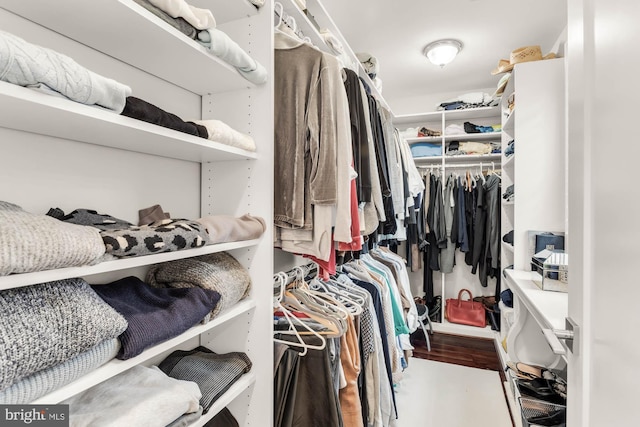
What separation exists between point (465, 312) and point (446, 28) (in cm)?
275

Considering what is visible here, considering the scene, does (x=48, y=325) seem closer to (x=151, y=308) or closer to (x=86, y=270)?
(x=86, y=270)

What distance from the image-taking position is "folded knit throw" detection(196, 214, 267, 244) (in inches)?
34.7

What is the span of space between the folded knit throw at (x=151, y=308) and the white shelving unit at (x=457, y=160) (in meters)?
3.19

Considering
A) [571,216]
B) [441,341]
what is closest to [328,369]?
[571,216]

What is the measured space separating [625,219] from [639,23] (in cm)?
28

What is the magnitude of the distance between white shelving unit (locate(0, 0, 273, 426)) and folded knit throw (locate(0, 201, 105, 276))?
0.02 metres

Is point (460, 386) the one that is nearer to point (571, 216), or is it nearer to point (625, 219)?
point (571, 216)

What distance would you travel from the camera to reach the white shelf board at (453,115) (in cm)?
331

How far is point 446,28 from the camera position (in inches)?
92.1

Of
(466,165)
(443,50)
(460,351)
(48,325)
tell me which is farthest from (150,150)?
(466,165)

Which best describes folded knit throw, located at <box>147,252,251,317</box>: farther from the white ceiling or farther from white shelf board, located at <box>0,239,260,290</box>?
the white ceiling

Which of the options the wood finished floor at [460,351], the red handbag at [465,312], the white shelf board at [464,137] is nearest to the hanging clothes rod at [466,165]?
the white shelf board at [464,137]

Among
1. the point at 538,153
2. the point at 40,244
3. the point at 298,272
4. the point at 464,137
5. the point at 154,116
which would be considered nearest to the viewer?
the point at 40,244

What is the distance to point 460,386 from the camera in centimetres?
236
